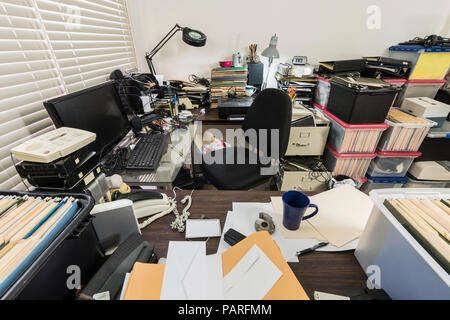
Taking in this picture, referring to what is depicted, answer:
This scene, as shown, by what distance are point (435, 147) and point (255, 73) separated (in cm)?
187

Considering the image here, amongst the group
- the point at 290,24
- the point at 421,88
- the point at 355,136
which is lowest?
the point at 355,136

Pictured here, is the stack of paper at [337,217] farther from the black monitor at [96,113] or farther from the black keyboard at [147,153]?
the black monitor at [96,113]

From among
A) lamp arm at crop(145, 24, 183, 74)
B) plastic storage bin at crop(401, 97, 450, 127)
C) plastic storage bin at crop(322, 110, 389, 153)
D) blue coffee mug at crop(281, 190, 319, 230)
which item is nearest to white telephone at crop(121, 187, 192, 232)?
blue coffee mug at crop(281, 190, 319, 230)

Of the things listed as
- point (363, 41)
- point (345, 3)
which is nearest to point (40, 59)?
point (345, 3)

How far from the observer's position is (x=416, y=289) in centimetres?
44

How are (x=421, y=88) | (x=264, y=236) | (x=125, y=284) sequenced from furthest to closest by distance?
(x=421, y=88) → (x=264, y=236) → (x=125, y=284)

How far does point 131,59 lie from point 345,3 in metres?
2.26

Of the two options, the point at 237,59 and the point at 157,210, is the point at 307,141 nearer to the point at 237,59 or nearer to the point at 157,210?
the point at 237,59

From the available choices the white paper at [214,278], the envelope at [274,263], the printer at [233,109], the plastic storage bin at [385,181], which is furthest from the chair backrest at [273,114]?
the plastic storage bin at [385,181]

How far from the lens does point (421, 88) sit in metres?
1.94

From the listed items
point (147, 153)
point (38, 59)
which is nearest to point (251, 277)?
point (147, 153)

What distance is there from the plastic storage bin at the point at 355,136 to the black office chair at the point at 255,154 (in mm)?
716

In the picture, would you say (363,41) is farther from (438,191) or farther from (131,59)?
(131,59)
